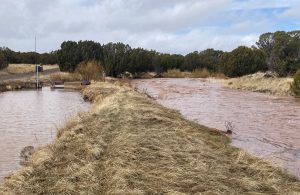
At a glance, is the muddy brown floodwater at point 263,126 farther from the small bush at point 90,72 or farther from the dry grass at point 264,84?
the small bush at point 90,72

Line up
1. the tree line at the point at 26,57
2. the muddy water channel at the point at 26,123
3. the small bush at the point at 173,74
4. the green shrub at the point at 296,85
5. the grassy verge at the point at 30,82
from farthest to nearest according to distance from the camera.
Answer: the tree line at the point at 26,57 → the small bush at the point at 173,74 → the grassy verge at the point at 30,82 → the green shrub at the point at 296,85 → the muddy water channel at the point at 26,123

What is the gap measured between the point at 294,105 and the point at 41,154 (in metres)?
22.2

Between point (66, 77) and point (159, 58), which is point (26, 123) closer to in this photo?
point (66, 77)

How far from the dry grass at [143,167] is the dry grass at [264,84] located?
29.1m

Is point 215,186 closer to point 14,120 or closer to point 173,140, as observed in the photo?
point 173,140

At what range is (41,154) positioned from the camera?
11.3 meters

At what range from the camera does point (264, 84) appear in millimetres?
47531

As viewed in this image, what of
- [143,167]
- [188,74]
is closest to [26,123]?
[143,167]

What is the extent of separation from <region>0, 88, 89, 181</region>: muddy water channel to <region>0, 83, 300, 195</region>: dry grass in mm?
1783

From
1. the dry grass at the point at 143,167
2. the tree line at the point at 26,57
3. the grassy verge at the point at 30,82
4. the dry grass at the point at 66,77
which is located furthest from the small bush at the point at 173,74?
the dry grass at the point at 143,167

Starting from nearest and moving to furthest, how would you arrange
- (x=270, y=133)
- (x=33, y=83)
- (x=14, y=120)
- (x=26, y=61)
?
(x=270, y=133), (x=14, y=120), (x=33, y=83), (x=26, y=61)

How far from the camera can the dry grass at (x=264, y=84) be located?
4176 cm

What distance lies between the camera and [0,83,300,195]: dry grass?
8289mm

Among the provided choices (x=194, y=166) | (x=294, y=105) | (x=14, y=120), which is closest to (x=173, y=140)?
(x=194, y=166)
